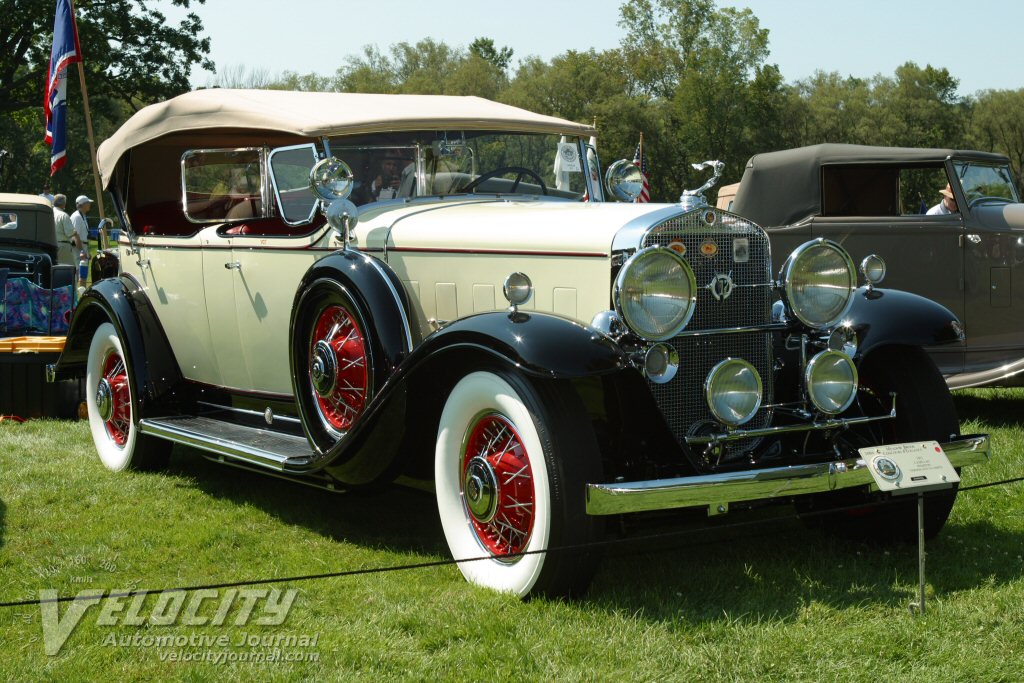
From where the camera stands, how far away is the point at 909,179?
874cm

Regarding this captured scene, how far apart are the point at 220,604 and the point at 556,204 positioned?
2220 millimetres

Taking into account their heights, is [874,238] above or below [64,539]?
above

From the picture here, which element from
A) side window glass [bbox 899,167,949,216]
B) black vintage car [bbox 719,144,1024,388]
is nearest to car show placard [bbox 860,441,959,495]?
black vintage car [bbox 719,144,1024,388]

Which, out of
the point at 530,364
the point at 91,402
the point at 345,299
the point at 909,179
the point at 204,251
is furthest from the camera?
the point at 909,179

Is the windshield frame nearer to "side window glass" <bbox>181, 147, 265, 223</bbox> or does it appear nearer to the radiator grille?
the radiator grille

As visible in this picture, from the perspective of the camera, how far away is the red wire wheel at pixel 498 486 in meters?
3.78

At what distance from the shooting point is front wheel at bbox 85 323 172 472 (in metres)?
6.15

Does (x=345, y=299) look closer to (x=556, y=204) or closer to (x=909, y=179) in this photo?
(x=556, y=204)

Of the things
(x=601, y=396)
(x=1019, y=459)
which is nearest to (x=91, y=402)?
(x=601, y=396)

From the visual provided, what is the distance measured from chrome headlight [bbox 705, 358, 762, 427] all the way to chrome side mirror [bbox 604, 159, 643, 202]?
1.97 m

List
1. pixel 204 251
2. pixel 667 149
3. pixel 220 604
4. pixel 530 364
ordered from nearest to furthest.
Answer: pixel 530 364 < pixel 220 604 < pixel 204 251 < pixel 667 149

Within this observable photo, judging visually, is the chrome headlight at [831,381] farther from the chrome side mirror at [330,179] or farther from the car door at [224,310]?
the car door at [224,310]

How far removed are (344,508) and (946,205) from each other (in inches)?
204

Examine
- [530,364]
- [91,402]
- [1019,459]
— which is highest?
[530,364]
